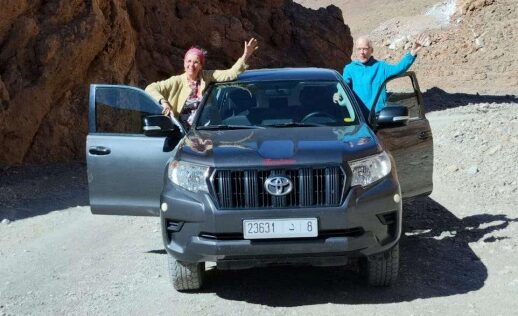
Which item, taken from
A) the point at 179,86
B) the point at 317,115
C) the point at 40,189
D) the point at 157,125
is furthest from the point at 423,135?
the point at 40,189

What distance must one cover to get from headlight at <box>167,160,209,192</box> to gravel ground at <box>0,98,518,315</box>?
860 mm

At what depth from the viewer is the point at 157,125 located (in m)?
6.53

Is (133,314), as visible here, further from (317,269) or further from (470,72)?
(470,72)

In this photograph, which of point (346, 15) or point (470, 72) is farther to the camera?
point (346, 15)

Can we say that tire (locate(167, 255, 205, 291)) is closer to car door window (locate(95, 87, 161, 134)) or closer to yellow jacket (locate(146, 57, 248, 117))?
car door window (locate(95, 87, 161, 134))

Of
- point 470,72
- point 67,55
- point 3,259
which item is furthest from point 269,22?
point 3,259

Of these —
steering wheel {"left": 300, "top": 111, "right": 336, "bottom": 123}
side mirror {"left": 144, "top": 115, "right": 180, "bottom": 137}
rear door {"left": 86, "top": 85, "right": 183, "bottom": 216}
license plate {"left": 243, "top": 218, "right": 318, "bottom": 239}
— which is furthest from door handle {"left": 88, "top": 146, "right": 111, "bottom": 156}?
license plate {"left": 243, "top": 218, "right": 318, "bottom": 239}

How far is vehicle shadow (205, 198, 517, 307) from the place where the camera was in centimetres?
582

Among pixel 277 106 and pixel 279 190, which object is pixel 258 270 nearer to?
pixel 277 106

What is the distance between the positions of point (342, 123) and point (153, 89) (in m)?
1.90

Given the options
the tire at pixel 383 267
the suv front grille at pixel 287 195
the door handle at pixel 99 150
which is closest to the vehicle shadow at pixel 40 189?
the door handle at pixel 99 150

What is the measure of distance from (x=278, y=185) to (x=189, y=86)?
2.43m

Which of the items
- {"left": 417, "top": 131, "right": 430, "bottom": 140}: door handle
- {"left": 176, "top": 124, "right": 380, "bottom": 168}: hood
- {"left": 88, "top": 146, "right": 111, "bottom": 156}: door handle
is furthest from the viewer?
{"left": 417, "top": 131, "right": 430, "bottom": 140}: door handle

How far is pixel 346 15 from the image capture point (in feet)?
312
